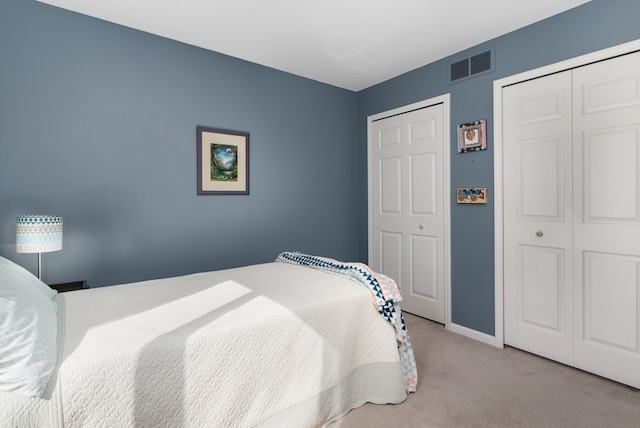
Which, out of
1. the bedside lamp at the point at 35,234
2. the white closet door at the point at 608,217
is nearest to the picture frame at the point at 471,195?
the white closet door at the point at 608,217

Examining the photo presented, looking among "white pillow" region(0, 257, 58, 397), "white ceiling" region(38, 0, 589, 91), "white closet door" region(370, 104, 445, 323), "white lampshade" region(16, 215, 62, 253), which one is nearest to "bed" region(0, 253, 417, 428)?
"white pillow" region(0, 257, 58, 397)

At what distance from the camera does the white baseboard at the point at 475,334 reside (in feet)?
9.34

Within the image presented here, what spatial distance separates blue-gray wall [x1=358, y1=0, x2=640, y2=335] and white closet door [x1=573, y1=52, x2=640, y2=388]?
0.81 ft

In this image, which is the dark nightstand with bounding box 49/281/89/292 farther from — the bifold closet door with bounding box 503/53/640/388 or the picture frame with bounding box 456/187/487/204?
the bifold closet door with bounding box 503/53/640/388

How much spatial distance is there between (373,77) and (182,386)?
135 inches

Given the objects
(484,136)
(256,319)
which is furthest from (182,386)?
(484,136)

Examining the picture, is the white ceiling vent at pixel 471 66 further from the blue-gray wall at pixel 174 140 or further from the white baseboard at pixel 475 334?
the white baseboard at pixel 475 334

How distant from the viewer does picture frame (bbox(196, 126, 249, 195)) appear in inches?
119

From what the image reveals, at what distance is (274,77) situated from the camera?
3.49 m

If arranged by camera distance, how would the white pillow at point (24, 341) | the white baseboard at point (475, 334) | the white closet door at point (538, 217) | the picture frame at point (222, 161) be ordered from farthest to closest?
the picture frame at point (222, 161)
the white baseboard at point (475, 334)
the white closet door at point (538, 217)
the white pillow at point (24, 341)

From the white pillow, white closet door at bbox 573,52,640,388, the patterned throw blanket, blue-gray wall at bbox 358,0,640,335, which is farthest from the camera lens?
blue-gray wall at bbox 358,0,640,335

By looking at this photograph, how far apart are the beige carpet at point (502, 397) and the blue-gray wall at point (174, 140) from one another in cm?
56

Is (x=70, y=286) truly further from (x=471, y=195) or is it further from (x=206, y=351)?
(x=471, y=195)

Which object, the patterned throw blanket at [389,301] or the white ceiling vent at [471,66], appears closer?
the patterned throw blanket at [389,301]
